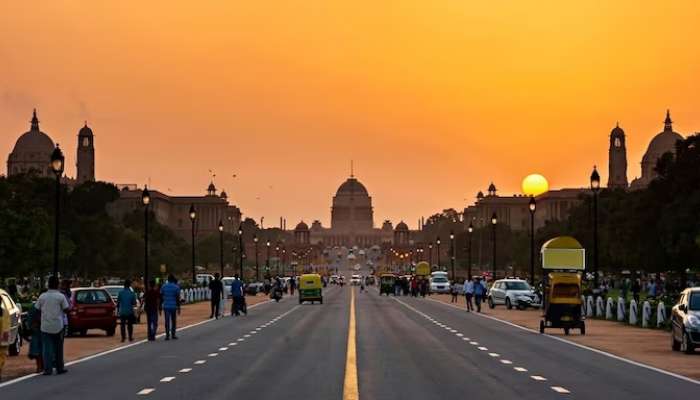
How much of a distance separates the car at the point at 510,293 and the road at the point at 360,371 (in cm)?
2973

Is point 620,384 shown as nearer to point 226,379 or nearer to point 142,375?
point 226,379

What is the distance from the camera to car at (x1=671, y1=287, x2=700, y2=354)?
32.6m

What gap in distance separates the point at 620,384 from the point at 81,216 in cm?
10631

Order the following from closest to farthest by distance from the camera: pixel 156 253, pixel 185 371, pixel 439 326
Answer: pixel 185 371
pixel 439 326
pixel 156 253

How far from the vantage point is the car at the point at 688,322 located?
32.6m

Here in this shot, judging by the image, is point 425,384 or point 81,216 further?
point 81,216

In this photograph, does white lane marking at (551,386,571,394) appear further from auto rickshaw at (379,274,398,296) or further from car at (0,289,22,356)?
auto rickshaw at (379,274,398,296)

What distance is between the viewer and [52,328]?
2616 centimetres

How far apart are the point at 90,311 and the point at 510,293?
3516 cm

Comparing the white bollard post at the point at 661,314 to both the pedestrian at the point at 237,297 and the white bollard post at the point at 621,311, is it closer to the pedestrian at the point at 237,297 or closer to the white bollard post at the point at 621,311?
the white bollard post at the point at 621,311

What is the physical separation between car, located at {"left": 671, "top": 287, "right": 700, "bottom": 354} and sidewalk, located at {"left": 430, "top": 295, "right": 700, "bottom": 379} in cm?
30

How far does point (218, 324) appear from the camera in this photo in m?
52.1

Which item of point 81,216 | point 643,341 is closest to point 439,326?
point 643,341

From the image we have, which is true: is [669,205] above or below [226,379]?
above
